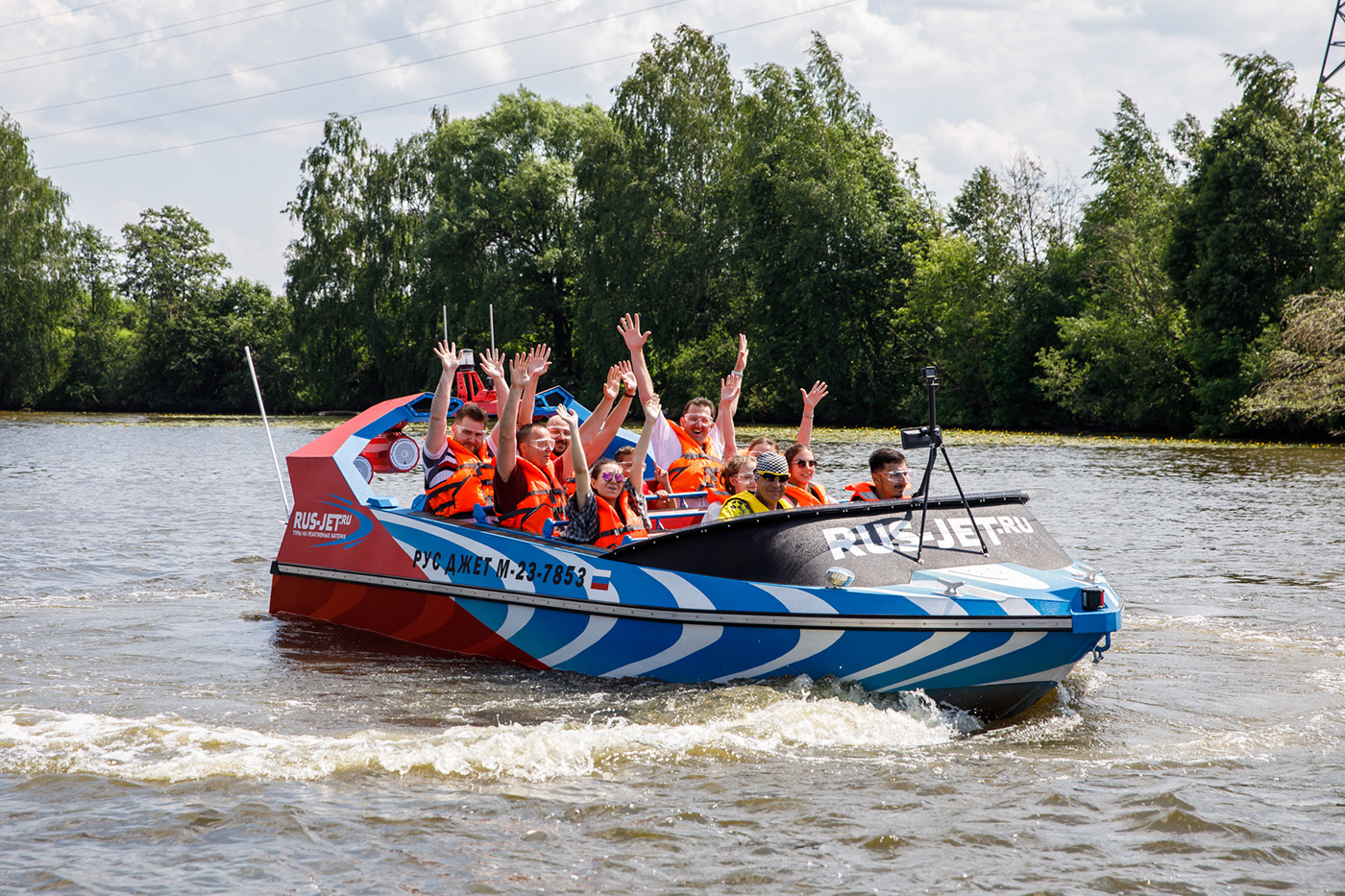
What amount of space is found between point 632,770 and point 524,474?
2566 millimetres

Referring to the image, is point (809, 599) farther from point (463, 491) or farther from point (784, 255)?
point (784, 255)

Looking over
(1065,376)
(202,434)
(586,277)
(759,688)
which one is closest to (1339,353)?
(1065,376)

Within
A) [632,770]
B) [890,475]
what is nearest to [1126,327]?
[890,475]

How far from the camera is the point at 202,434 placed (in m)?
37.0

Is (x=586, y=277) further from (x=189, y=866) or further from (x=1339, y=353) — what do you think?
(x=189, y=866)

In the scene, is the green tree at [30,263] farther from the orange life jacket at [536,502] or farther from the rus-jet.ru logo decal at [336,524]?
the orange life jacket at [536,502]

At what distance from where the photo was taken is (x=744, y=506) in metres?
6.71

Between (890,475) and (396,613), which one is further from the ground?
(890,475)

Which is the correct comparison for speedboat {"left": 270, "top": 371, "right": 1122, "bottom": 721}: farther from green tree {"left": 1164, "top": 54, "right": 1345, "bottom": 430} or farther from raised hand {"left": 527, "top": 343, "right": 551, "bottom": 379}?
green tree {"left": 1164, "top": 54, "right": 1345, "bottom": 430}

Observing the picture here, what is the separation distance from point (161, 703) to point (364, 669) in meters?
1.26

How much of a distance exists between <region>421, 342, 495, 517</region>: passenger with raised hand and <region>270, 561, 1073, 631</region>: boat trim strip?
560 millimetres

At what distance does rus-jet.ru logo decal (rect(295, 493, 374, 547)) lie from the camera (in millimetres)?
8086

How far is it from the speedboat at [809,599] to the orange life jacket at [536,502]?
0.42 ft

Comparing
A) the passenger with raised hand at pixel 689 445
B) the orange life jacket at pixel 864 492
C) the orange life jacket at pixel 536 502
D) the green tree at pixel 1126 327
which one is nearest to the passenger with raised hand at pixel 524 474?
the orange life jacket at pixel 536 502
